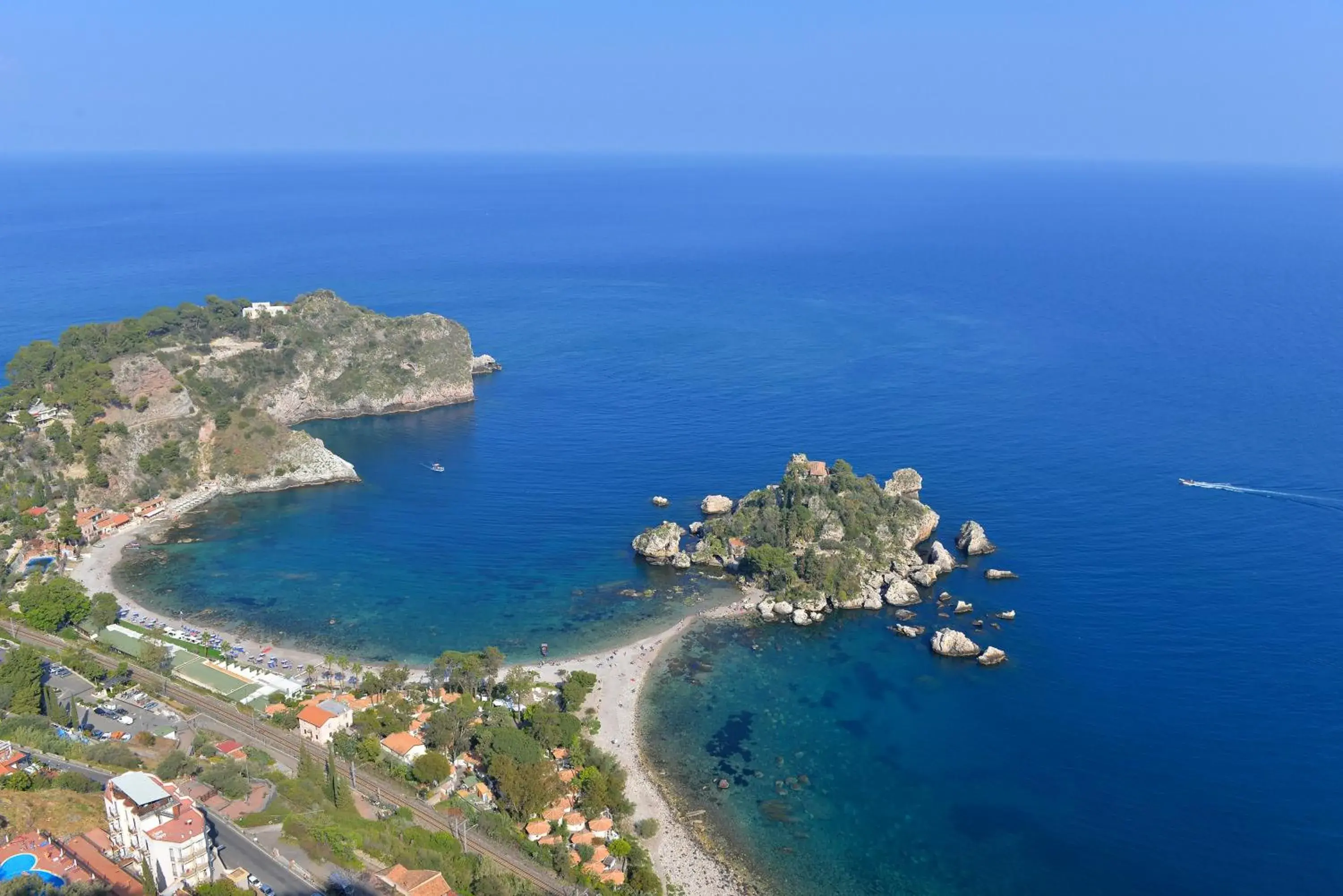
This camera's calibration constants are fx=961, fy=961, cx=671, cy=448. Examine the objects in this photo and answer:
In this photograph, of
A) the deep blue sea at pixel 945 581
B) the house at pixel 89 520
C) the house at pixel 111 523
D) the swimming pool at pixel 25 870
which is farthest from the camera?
the house at pixel 111 523

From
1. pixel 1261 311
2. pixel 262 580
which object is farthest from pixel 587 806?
pixel 1261 311

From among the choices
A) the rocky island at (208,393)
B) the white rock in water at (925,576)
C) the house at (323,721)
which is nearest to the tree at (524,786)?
the house at (323,721)

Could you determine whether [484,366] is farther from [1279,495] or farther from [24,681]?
[1279,495]

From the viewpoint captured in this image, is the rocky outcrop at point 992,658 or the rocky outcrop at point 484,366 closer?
the rocky outcrop at point 992,658

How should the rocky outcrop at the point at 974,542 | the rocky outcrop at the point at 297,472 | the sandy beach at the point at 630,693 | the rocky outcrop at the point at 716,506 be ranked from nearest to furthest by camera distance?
the sandy beach at the point at 630,693, the rocky outcrop at the point at 974,542, the rocky outcrop at the point at 716,506, the rocky outcrop at the point at 297,472

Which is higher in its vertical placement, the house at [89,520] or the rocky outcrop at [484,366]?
the rocky outcrop at [484,366]

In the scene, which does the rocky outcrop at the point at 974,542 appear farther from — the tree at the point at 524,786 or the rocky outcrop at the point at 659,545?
the tree at the point at 524,786

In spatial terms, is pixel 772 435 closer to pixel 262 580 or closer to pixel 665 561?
pixel 665 561
